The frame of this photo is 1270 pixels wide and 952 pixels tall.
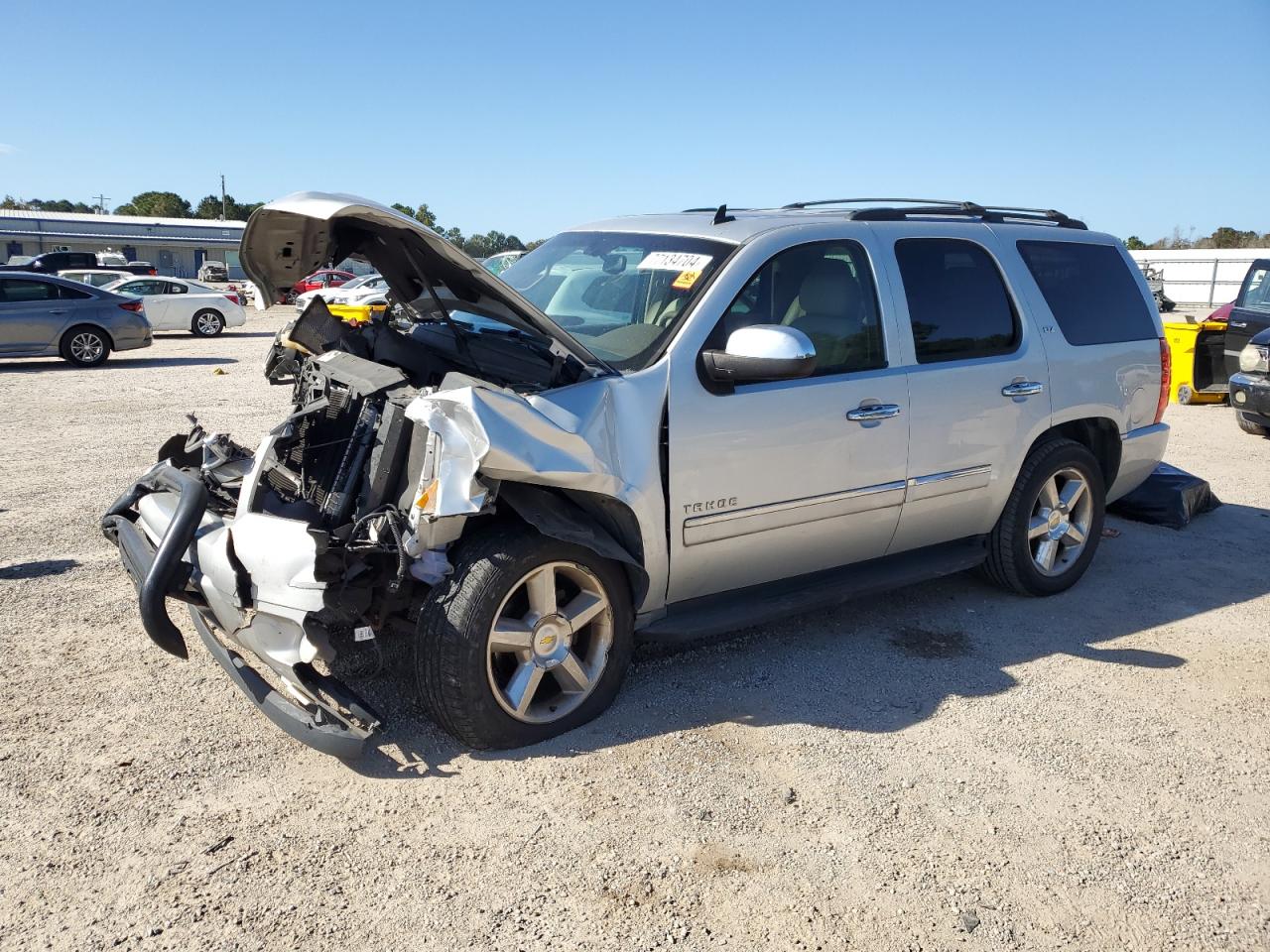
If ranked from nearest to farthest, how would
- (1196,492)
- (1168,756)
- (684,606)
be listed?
(1168,756)
(684,606)
(1196,492)

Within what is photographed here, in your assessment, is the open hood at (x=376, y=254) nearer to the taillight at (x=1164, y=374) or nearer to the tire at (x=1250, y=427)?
the taillight at (x=1164, y=374)

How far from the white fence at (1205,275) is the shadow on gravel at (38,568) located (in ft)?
135

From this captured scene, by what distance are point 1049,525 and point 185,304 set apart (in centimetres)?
2100

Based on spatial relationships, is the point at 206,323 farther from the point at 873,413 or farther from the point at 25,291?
the point at 873,413

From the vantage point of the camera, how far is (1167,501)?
6953 mm

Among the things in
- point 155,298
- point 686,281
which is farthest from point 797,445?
point 155,298

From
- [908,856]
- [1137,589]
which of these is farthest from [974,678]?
[1137,589]

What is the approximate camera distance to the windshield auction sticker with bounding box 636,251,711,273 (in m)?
4.19

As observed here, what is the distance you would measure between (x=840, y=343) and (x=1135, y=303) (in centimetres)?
235

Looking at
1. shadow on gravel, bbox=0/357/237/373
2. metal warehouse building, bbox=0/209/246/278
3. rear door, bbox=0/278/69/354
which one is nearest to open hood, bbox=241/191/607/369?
shadow on gravel, bbox=0/357/237/373

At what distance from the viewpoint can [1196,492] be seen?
7078 millimetres

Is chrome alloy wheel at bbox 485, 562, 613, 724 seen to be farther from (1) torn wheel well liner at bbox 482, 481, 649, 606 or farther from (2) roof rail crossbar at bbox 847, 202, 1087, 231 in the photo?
(2) roof rail crossbar at bbox 847, 202, 1087, 231

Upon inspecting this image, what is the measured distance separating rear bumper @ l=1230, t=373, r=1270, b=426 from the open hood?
347 inches

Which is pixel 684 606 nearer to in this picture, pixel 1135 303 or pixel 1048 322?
pixel 1048 322
